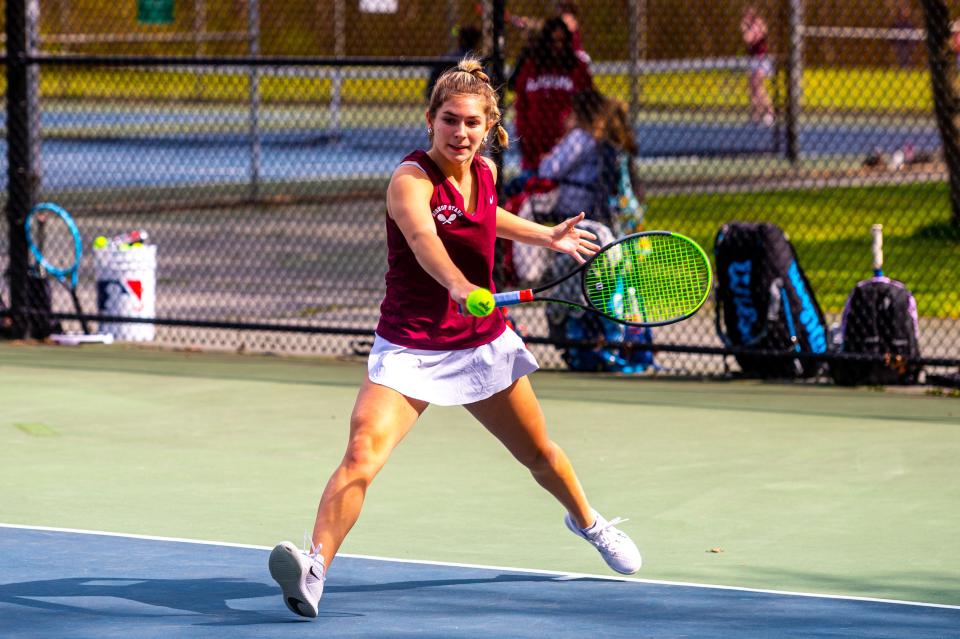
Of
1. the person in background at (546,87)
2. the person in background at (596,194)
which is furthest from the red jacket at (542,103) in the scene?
the person in background at (596,194)

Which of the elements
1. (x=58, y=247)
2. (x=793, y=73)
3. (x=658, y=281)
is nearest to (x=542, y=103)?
(x=58, y=247)

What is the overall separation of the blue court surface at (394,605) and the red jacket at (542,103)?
292 inches

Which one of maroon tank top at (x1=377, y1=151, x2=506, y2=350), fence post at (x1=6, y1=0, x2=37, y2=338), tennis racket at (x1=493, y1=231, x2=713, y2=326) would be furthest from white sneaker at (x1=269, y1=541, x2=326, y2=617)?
fence post at (x1=6, y1=0, x2=37, y2=338)

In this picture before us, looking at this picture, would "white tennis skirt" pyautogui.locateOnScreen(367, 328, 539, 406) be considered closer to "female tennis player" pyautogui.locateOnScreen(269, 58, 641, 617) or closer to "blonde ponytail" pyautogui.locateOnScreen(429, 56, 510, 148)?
"female tennis player" pyautogui.locateOnScreen(269, 58, 641, 617)

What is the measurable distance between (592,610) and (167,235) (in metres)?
11.3

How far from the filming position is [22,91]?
1119 cm

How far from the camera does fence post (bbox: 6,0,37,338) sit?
11.1 metres

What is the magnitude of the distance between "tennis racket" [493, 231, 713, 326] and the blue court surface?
0.89 meters

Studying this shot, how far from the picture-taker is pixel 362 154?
964 inches

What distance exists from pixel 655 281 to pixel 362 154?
18595 millimetres

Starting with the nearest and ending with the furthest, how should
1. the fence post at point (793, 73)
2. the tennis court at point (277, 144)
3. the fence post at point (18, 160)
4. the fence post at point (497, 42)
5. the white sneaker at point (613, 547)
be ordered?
the white sneaker at point (613, 547)
the fence post at point (497, 42)
the fence post at point (18, 160)
the fence post at point (793, 73)
the tennis court at point (277, 144)

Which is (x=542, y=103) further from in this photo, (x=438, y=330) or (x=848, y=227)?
(x=438, y=330)

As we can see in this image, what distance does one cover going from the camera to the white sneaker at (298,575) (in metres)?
5.21

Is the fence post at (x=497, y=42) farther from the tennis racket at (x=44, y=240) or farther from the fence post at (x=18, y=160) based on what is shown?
the fence post at (x=18, y=160)
